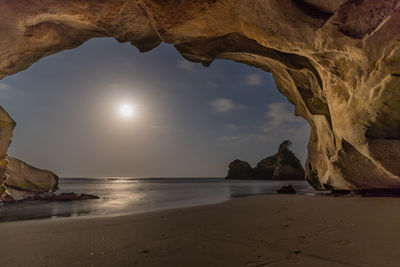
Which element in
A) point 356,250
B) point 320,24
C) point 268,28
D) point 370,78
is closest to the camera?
point 356,250

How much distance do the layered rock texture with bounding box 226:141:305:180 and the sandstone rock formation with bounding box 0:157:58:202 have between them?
43.8 m

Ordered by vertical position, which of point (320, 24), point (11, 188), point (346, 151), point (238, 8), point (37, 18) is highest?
point (37, 18)

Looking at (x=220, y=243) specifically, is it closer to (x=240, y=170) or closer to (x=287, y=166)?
(x=287, y=166)

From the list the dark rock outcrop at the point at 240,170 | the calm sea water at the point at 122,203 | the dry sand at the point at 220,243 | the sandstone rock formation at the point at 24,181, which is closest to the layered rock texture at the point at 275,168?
the dark rock outcrop at the point at 240,170

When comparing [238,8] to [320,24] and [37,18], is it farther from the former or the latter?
[37,18]

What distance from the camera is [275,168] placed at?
174 ft

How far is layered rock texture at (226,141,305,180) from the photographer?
47000 mm

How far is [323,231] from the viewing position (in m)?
3.07

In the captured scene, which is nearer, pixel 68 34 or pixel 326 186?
pixel 68 34

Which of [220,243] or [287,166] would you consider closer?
[220,243]

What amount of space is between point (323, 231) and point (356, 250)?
0.81 meters

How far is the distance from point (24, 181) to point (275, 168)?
50.9 metres

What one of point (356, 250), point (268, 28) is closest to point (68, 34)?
point (268, 28)

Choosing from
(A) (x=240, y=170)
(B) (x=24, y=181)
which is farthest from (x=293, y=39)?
(A) (x=240, y=170)
